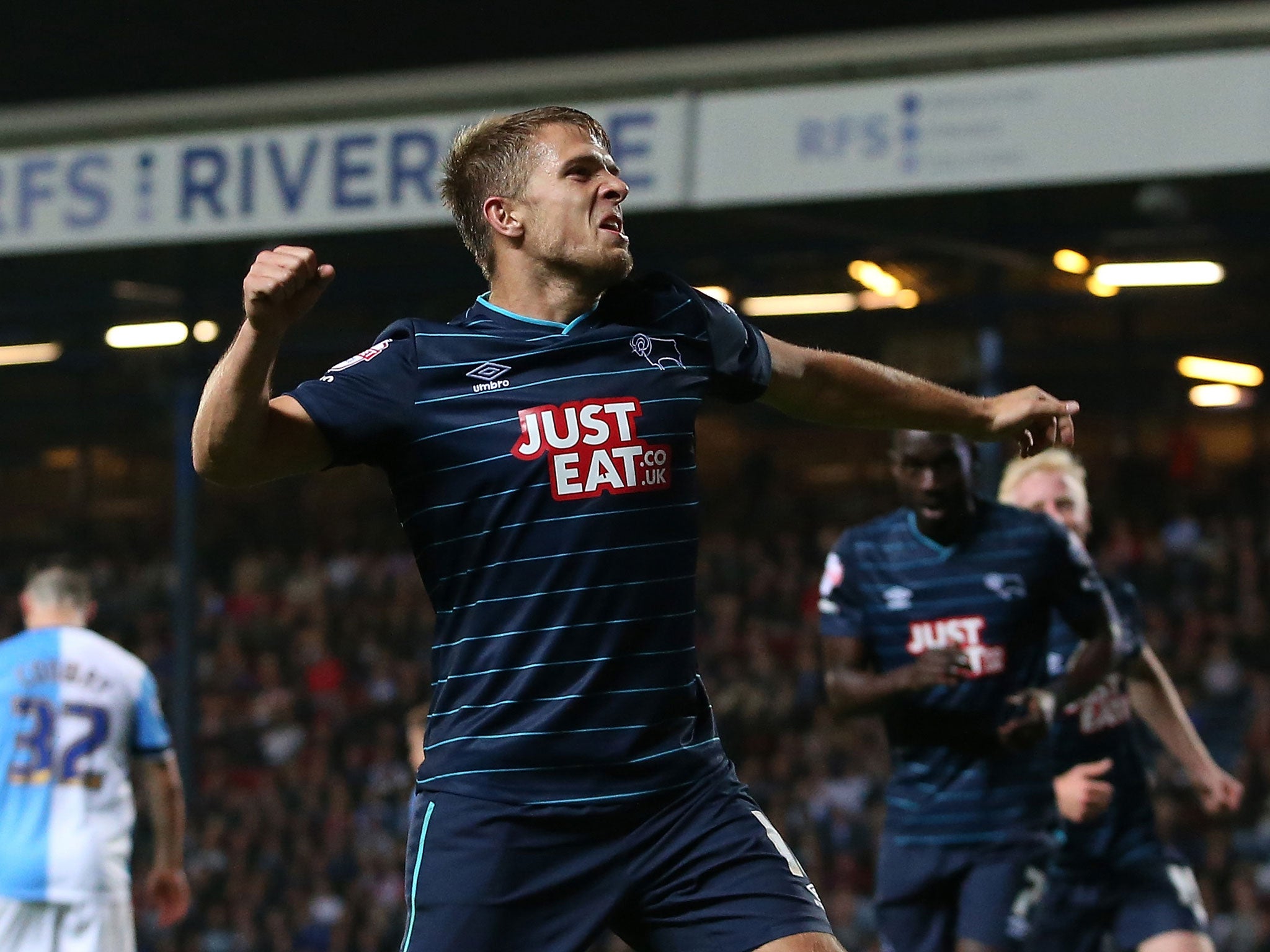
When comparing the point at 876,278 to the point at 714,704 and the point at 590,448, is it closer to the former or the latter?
the point at 714,704

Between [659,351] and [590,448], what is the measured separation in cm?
26

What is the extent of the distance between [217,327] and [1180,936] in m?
8.10

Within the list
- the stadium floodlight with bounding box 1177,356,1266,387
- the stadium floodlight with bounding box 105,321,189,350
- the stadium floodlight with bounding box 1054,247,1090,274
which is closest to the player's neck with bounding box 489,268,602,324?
the stadium floodlight with bounding box 1054,247,1090,274

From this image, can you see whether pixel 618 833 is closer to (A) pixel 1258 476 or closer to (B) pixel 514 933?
(B) pixel 514 933

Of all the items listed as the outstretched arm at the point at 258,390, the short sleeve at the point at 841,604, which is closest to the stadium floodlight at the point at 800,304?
the short sleeve at the point at 841,604

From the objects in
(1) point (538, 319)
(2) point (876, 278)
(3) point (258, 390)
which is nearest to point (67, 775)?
(1) point (538, 319)

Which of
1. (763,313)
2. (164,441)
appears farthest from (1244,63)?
(164,441)

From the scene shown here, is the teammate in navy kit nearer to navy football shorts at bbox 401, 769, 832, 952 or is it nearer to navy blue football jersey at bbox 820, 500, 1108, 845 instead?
navy football shorts at bbox 401, 769, 832, 952

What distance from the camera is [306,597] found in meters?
14.5

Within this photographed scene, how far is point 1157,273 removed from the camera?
10930 mm

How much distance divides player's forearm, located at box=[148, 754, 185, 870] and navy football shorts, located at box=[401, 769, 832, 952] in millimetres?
3594

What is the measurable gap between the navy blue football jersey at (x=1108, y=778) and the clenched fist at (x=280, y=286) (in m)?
3.38

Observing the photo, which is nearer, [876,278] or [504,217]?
[504,217]

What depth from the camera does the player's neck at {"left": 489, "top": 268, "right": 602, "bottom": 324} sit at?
3244mm
